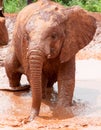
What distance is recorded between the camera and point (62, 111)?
762 cm

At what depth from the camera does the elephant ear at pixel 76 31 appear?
295 inches

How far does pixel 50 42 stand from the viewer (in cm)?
717

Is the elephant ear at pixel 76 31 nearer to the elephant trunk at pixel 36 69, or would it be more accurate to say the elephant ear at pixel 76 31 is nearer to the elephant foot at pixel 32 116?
the elephant trunk at pixel 36 69

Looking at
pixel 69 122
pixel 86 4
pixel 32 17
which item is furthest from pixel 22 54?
pixel 86 4

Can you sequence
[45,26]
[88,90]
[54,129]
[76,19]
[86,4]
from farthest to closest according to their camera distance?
[86,4] → [88,90] → [76,19] → [45,26] → [54,129]

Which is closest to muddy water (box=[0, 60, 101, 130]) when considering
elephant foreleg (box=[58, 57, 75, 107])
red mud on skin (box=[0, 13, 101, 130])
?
red mud on skin (box=[0, 13, 101, 130])

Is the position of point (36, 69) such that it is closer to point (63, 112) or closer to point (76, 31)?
point (63, 112)

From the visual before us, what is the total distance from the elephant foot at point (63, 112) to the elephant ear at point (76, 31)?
2.24 feet

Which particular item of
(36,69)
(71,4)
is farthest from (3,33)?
(71,4)

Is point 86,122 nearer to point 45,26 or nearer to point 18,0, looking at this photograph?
point 45,26

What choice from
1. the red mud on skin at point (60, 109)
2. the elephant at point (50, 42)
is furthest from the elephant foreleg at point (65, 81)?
the red mud on skin at point (60, 109)

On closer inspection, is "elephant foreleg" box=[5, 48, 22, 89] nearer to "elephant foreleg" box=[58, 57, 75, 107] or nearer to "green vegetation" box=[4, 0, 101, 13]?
"elephant foreleg" box=[58, 57, 75, 107]

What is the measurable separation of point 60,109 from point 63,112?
117 millimetres

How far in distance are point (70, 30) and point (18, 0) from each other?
13.7 meters
